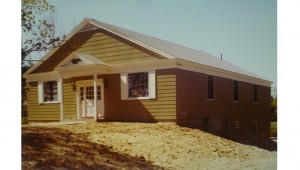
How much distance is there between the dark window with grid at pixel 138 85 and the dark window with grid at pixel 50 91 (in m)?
3.64

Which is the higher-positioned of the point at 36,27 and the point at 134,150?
the point at 36,27

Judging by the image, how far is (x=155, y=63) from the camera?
41.2 feet

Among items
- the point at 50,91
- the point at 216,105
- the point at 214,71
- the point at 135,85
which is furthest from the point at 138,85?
the point at 50,91

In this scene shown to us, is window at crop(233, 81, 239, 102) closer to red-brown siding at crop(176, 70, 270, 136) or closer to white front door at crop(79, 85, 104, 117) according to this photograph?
red-brown siding at crop(176, 70, 270, 136)

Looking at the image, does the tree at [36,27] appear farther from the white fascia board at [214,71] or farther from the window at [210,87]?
the window at [210,87]

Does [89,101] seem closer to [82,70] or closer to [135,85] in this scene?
[82,70]

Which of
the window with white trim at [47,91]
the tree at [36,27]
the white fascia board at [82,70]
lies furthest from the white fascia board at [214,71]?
the window with white trim at [47,91]

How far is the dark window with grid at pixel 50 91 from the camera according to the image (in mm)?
15211

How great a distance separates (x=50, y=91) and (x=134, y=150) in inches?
294

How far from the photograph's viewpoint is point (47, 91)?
50.3 feet

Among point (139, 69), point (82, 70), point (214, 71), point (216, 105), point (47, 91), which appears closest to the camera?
point (139, 69)

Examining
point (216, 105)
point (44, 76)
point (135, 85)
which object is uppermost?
point (44, 76)

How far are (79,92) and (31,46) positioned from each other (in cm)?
578

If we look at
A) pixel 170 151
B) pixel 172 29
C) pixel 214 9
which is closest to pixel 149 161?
pixel 170 151
